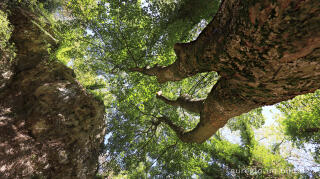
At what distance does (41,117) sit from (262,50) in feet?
33.7

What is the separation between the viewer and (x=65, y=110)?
809 cm

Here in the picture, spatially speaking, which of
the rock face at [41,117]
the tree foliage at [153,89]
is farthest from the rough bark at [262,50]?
the rock face at [41,117]

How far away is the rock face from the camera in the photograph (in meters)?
6.53

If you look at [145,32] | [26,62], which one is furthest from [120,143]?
[26,62]

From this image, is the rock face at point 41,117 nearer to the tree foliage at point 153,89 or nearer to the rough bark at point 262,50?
the tree foliage at point 153,89

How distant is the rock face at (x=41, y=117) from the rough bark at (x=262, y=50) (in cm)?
844

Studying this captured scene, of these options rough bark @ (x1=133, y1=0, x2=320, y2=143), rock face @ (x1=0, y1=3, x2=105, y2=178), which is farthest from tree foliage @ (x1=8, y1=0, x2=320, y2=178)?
rough bark @ (x1=133, y1=0, x2=320, y2=143)

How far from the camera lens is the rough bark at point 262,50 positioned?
1356mm

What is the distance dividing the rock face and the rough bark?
8440 mm

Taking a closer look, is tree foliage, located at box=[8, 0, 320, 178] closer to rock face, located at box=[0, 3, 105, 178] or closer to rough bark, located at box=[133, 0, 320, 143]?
rock face, located at box=[0, 3, 105, 178]

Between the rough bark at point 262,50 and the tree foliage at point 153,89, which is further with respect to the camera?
the tree foliage at point 153,89

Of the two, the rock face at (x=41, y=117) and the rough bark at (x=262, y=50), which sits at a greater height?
the rock face at (x=41, y=117)

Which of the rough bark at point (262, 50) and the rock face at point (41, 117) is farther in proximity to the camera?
the rock face at point (41, 117)

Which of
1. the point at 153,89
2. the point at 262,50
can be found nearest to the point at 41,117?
the point at 153,89
